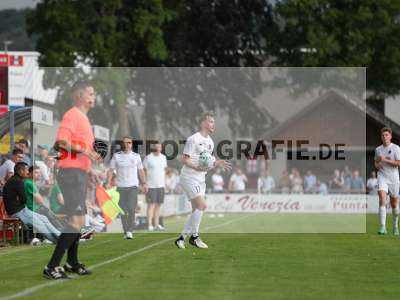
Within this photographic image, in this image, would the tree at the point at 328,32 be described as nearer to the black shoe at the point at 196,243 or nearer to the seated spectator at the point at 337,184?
the seated spectator at the point at 337,184

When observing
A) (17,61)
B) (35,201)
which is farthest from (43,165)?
(17,61)

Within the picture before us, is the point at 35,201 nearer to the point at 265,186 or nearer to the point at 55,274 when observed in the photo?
the point at 55,274

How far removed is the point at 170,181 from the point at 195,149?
22.5 metres

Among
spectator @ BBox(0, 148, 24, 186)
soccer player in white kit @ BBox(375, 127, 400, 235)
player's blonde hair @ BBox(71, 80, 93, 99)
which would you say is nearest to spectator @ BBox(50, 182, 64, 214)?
spectator @ BBox(0, 148, 24, 186)

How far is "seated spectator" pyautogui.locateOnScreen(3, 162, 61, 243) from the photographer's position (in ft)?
59.9

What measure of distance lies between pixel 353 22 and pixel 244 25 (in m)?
6.57

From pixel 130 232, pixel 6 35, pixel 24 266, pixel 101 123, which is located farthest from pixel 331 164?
pixel 6 35

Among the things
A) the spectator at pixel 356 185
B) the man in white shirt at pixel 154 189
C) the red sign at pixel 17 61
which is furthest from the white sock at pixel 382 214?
the red sign at pixel 17 61

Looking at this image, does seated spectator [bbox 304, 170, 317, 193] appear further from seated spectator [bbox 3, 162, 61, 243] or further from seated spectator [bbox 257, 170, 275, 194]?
seated spectator [bbox 3, 162, 61, 243]

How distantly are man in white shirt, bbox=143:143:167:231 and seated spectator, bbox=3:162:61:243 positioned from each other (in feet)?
28.3

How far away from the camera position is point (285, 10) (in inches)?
2270

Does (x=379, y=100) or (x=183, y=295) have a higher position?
(x=379, y=100)

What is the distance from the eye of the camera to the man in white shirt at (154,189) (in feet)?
89.4

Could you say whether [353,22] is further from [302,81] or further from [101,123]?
[101,123]
